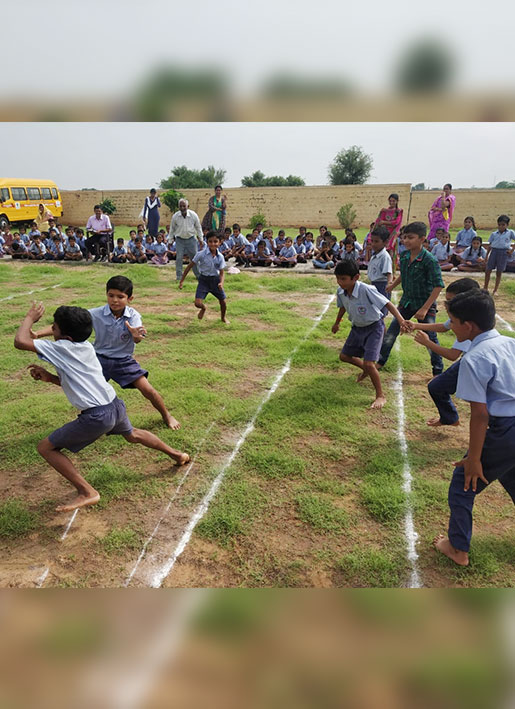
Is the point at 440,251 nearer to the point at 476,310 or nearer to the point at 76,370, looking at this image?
the point at 476,310

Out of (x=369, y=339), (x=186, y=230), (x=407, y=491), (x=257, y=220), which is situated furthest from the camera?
(x=257, y=220)

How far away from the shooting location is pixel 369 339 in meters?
4.79

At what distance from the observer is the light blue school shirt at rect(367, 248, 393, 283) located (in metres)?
5.83

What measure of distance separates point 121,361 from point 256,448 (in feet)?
4.29

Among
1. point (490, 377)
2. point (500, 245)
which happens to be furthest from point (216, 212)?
point (490, 377)

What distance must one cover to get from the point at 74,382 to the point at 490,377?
2.39 m

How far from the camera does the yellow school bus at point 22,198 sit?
21922 millimetres

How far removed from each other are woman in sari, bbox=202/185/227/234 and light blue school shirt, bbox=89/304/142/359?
28.3 ft

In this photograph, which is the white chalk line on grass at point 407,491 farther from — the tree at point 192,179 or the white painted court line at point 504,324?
the tree at point 192,179

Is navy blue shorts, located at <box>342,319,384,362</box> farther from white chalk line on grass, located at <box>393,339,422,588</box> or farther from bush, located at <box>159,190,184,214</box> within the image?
bush, located at <box>159,190,184,214</box>

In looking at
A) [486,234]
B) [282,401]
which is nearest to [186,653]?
[282,401]

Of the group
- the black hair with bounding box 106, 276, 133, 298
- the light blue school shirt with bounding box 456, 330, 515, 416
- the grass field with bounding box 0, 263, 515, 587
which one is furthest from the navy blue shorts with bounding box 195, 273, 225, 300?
the light blue school shirt with bounding box 456, 330, 515, 416

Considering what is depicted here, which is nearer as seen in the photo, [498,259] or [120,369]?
[120,369]
